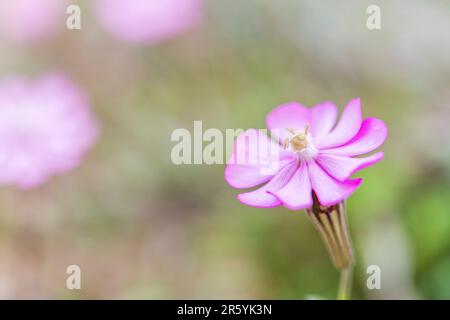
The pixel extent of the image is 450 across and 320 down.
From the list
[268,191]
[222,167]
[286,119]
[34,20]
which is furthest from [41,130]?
[268,191]

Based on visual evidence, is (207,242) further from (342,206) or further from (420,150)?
(342,206)

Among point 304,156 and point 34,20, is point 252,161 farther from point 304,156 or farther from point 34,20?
point 34,20

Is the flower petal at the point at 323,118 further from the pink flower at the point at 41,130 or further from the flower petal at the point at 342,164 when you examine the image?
the pink flower at the point at 41,130

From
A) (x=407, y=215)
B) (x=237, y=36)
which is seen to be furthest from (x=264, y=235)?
(x=237, y=36)

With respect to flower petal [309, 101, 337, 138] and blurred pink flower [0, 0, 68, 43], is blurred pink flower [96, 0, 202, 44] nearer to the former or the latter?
blurred pink flower [0, 0, 68, 43]

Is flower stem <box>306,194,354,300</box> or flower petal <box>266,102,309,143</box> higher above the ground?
flower petal <box>266,102,309,143</box>

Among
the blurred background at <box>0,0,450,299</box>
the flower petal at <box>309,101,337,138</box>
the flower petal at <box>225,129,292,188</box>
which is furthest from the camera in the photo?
the blurred background at <box>0,0,450,299</box>

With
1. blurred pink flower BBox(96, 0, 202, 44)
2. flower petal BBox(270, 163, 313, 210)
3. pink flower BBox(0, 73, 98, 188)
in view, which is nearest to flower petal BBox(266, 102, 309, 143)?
flower petal BBox(270, 163, 313, 210)
